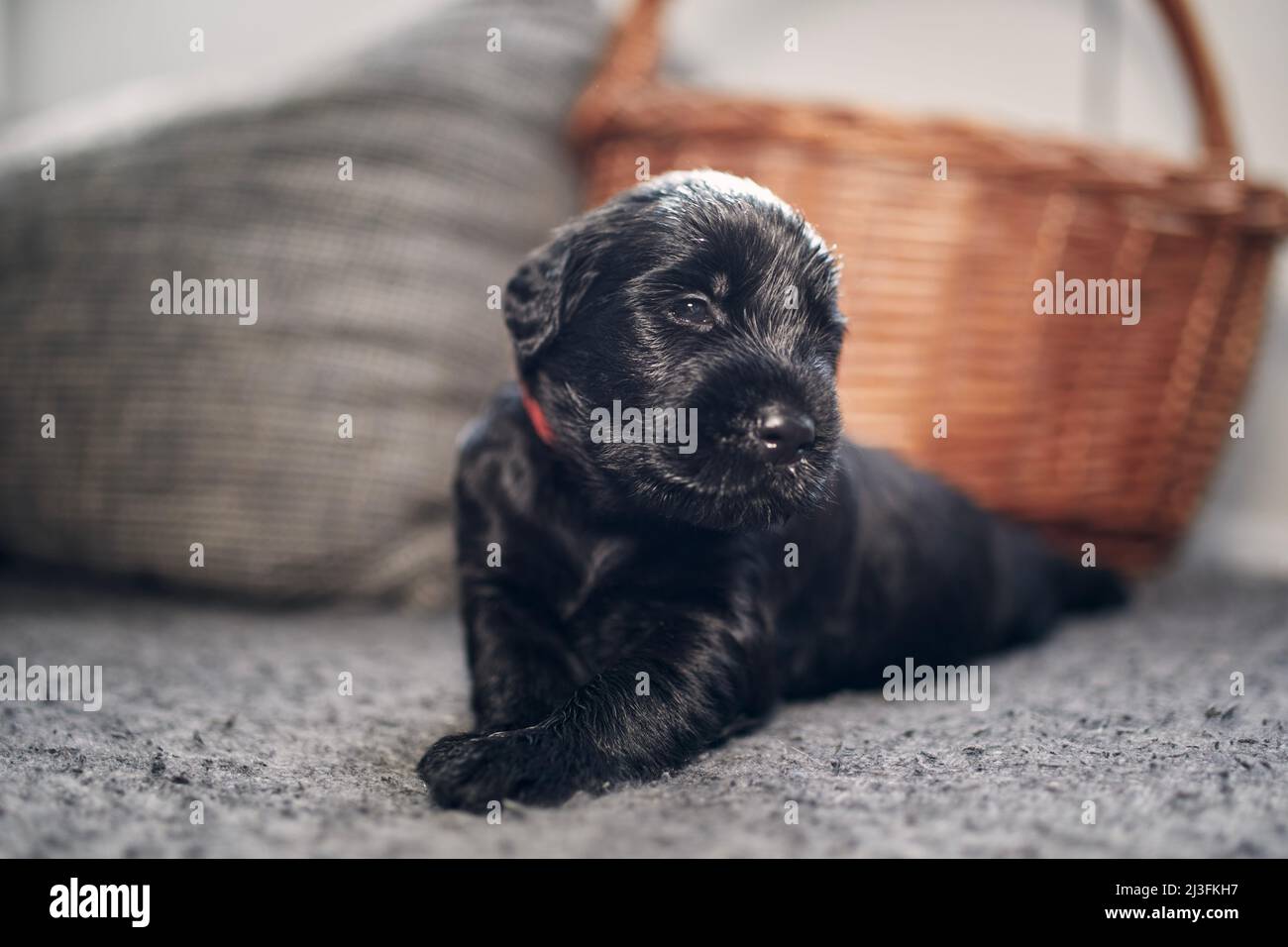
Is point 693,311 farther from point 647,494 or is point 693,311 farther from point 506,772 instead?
point 506,772

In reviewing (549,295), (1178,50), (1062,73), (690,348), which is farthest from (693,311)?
(1062,73)

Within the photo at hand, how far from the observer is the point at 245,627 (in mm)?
2172

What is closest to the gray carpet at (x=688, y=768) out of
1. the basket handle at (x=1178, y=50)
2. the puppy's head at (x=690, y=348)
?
the puppy's head at (x=690, y=348)

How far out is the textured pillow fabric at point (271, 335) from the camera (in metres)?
2.36

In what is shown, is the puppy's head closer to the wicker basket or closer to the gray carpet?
the gray carpet

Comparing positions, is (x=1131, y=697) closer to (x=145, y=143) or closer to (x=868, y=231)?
(x=868, y=231)

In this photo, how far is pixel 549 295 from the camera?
1370mm

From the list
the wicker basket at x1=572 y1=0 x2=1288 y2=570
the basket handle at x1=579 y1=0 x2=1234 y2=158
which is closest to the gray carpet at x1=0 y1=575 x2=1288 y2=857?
the wicker basket at x1=572 y1=0 x2=1288 y2=570

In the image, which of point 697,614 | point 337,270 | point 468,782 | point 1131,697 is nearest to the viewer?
point 468,782

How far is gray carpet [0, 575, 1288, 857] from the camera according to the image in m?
0.98

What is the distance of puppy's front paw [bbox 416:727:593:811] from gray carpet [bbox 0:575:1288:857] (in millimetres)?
25

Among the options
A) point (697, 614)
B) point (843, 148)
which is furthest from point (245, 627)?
point (843, 148)

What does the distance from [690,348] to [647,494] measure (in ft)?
0.62
